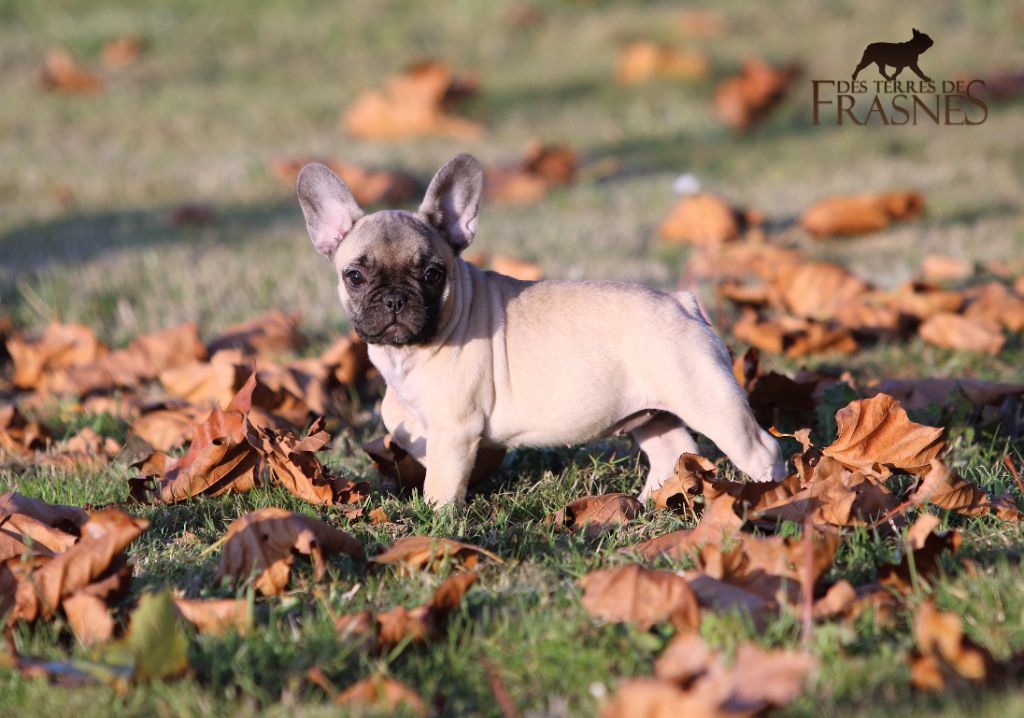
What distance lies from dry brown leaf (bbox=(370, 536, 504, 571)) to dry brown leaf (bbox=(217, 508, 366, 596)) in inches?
6.5

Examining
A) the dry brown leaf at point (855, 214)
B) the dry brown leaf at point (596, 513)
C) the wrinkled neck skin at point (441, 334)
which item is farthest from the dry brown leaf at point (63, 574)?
the dry brown leaf at point (855, 214)

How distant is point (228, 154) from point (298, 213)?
8.01 feet

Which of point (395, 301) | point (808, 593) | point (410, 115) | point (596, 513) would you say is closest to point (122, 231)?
point (410, 115)

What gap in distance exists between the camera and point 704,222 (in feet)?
24.7

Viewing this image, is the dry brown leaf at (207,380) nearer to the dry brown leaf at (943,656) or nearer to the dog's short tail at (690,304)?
the dog's short tail at (690,304)

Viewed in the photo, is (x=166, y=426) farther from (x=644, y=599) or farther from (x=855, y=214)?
(x=855, y=214)

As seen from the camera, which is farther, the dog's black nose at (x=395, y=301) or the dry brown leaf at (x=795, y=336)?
the dry brown leaf at (x=795, y=336)

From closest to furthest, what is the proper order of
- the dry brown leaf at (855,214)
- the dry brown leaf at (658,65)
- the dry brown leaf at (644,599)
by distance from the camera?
the dry brown leaf at (644,599), the dry brown leaf at (855,214), the dry brown leaf at (658,65)

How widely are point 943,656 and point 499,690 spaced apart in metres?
0.98

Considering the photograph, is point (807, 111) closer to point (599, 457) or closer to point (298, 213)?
point (298, 213)

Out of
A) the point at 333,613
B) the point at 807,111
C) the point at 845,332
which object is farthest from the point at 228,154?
the point at 333,613

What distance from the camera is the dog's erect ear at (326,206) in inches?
164

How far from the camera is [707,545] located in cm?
298

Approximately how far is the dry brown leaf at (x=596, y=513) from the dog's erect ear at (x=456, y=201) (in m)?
1.12
